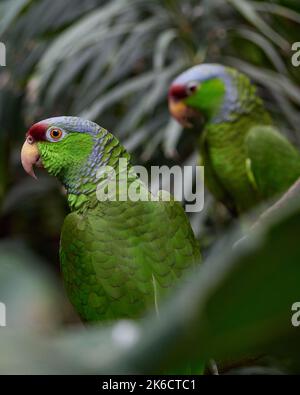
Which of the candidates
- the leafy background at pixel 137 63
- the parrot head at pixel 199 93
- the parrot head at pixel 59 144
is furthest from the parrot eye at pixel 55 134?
the parrot head at pixel 199 93

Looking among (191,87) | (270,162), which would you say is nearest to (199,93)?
(191,87)

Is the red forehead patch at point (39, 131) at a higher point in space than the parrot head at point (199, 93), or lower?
lower

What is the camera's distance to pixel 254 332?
13 cm

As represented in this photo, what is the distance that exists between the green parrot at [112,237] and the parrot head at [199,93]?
61 centimetres

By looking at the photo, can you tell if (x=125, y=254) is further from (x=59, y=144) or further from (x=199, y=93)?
(x=199, y=93)

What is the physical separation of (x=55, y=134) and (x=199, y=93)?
2.38 feet

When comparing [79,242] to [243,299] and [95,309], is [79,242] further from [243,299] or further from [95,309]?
[243,299]

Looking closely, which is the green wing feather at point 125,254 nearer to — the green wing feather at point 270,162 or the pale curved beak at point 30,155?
the pale curved beak at point 30,155

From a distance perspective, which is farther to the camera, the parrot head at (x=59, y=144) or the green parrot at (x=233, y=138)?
the green parrot at (x=233, y=138)

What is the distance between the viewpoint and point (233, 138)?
1.23m

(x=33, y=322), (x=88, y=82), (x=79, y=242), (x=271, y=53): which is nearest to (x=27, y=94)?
(x=88, y=82)

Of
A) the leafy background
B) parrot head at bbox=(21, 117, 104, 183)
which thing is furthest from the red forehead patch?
the leafy background

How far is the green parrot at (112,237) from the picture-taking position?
561 mm

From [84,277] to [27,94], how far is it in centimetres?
75
